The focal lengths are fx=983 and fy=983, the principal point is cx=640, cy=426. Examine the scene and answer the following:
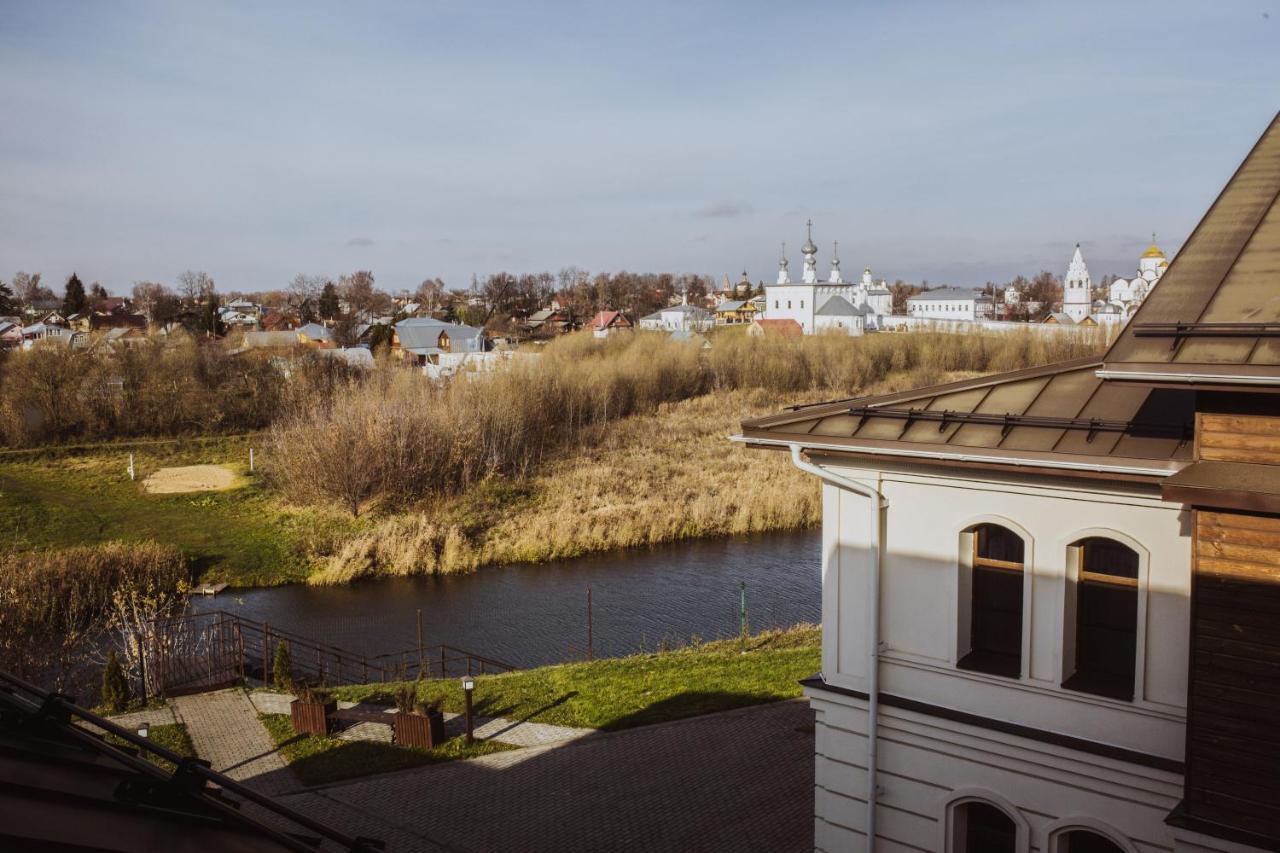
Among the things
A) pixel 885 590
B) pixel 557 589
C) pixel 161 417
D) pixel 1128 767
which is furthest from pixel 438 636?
pixel 161 417

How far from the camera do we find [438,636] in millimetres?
17594

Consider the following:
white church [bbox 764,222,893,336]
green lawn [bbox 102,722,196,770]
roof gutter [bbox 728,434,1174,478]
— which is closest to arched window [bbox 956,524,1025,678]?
roof gutter [bbox 728,434,1174,478]

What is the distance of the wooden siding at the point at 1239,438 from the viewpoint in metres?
4.77

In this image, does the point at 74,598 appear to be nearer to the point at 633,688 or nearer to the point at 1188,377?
the point at 633,688

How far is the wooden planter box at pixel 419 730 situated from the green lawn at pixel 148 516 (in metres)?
11.5

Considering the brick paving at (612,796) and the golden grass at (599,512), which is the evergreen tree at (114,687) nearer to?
the brick paving at (612,796)

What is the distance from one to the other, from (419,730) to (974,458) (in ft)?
24.8

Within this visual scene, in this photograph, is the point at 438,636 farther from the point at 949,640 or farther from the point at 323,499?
the point at 949,640

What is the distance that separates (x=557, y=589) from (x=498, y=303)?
75.2m

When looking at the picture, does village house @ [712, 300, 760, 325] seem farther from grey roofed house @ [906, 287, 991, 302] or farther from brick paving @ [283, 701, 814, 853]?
brick paving @ [283, 701, 814, 853]

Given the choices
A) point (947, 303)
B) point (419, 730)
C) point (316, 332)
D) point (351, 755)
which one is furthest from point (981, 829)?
point (947, 303)

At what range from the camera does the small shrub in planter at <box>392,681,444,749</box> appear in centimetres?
1119

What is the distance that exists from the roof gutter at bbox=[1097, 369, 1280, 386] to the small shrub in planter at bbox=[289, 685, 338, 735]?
9.61 m

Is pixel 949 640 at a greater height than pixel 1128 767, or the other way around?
pixel 949 640
